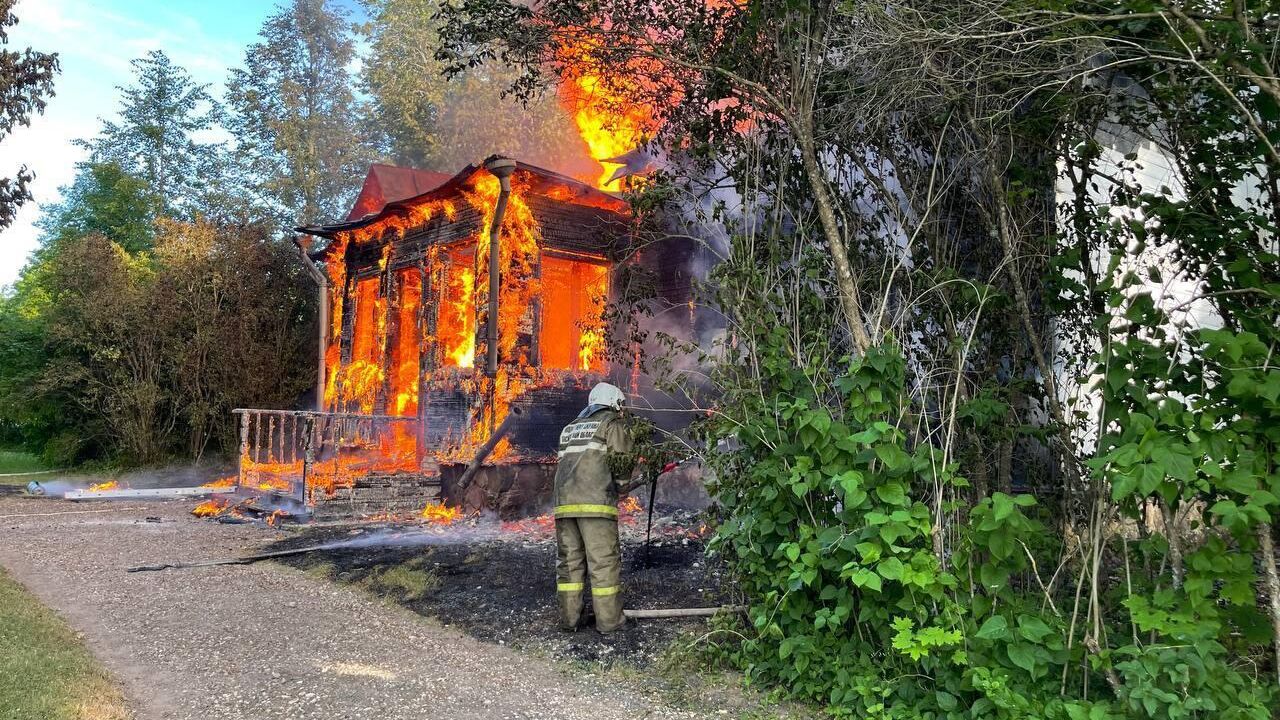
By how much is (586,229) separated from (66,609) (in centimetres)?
841

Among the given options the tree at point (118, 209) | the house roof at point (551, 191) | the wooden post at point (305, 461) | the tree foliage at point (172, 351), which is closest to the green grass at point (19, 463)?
the tree foliage at point (172, 351)

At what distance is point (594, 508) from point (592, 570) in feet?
1.45

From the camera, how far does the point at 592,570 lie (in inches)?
227

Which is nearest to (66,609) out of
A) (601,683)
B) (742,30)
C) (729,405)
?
(601,683)

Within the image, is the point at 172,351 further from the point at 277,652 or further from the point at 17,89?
the point at 277,652

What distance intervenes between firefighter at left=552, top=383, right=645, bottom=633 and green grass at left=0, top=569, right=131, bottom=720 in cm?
280

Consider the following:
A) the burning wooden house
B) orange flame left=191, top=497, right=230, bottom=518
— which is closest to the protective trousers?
the burning wooden house

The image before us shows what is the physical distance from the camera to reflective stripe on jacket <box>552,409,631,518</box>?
5863mm

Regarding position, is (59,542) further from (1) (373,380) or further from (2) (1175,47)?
(2) (1175,47)

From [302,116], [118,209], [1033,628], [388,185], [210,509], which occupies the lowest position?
[210,509]

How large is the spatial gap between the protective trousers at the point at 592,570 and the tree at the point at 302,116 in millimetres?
29000

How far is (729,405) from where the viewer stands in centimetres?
504

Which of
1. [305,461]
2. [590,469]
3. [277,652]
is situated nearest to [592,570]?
[590,469]

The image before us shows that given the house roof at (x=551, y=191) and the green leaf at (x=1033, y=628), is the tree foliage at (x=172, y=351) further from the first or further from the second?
the green leaf at (x=1033, y=628)
